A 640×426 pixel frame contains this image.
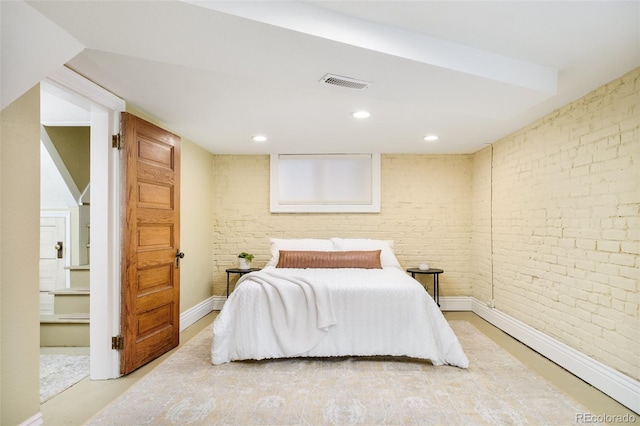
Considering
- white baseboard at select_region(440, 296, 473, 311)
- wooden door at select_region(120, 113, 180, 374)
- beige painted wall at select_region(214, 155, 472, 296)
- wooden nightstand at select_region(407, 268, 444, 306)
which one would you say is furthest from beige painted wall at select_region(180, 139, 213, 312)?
white baseboard at select_region(440, 296, 473, 311)

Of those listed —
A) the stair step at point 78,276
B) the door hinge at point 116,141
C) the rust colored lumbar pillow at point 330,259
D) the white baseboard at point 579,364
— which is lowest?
the white baseboard at point 579,364

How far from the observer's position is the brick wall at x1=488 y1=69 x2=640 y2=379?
2420 millimetres

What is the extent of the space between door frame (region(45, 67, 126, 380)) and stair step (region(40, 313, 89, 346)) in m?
0.84

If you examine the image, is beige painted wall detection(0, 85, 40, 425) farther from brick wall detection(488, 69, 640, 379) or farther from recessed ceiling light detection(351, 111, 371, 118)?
brick wall detection(488, 69, 640, 379)

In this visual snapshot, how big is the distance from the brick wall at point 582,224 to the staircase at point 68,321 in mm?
4533

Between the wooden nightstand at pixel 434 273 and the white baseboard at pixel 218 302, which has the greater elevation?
the wooden nightstand at pixel 434 273

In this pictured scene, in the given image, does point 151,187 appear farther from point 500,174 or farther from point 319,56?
point 500,174

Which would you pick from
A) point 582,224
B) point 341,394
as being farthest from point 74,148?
point 582,224

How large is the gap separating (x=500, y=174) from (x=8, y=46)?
4603 millimetres

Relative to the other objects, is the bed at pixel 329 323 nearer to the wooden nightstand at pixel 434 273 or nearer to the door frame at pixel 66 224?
the wooden nightstand at pixel 434 273

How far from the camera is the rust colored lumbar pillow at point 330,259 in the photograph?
14.1ft

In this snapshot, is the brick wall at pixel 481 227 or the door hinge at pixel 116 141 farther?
the brick wall at pixel 481 227

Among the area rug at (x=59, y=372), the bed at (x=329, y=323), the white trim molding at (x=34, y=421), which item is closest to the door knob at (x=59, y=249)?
the area rug at (x=59, y=372)

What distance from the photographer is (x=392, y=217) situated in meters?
5.26
